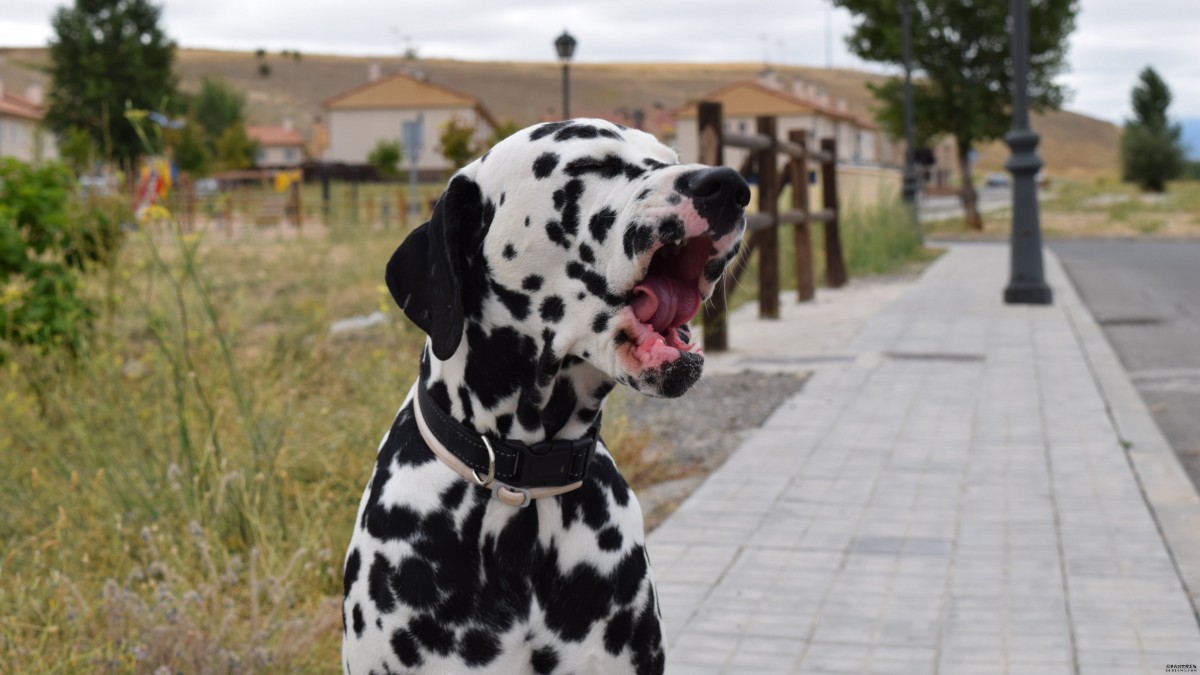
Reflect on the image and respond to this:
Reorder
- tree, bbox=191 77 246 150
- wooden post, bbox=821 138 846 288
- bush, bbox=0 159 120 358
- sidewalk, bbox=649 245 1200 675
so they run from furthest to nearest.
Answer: tree, bbox=191 77 246 150 → wooden post, bbox=821 138 846 288 → bush, bbox=0 159 120 358 → sidewalk, bbox=649 245 1200 675

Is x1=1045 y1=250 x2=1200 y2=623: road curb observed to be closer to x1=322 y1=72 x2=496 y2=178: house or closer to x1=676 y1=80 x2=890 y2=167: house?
x1=676 y1=80 x2=890 y2=167: house

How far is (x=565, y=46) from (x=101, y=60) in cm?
5223

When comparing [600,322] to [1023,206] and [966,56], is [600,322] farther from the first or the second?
[966,56]

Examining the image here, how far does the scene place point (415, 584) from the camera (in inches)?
96.3

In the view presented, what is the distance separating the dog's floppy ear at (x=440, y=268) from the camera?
95.7 inches

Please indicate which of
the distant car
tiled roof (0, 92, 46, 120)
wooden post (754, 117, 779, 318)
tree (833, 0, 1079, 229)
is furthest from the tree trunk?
the distant car

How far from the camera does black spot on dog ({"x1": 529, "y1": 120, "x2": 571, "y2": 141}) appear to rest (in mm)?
2484

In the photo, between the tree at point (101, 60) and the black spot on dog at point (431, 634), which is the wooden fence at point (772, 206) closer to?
the black spot on dog at point (431, 634)

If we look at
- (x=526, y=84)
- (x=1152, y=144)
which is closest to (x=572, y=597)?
(x=1152, y=144)

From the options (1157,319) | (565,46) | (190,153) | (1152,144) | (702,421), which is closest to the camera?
(702,421)

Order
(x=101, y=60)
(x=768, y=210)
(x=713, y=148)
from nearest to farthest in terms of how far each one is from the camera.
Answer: (x=713, y=148), (x=768, y=210), (x=101, y=60)

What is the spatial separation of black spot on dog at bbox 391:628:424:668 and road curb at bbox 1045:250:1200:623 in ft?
9.81

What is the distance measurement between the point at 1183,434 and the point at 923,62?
29335 millimetres

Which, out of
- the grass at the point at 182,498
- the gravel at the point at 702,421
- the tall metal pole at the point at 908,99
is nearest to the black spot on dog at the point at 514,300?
the grass at the point at 182,498
